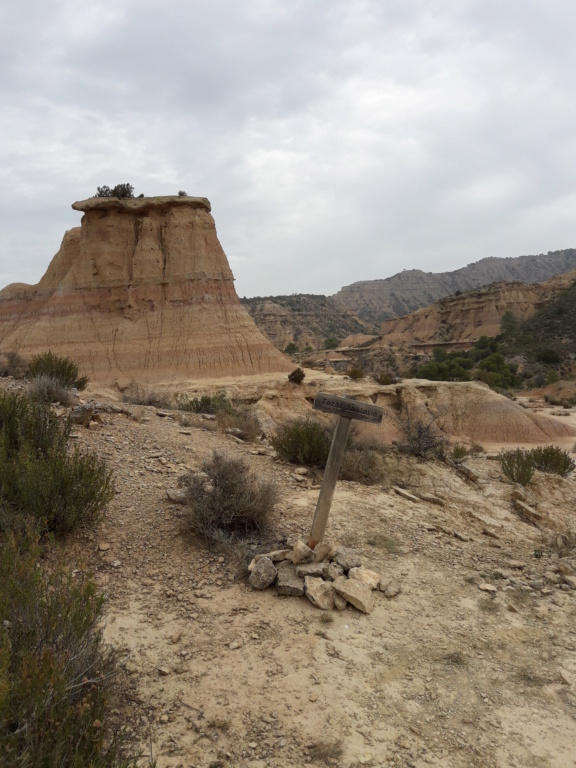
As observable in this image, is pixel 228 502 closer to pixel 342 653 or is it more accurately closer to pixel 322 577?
pixel 322 577

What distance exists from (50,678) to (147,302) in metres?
25.5

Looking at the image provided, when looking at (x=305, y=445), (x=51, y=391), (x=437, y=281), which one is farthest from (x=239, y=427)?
(x=437, y=281)

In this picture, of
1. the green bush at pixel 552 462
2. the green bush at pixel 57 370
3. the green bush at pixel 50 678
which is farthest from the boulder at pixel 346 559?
the green bush at pixel 57 370

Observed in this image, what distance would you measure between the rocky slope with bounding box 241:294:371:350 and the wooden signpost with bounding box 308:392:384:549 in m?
58.0

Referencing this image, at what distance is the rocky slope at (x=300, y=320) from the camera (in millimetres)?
66000

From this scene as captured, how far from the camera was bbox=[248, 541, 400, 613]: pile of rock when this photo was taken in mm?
4262

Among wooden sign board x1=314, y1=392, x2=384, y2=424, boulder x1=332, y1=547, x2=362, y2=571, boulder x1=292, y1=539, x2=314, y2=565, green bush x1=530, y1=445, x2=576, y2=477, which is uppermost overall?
wooden sign board x1=314, y1=392, x2=384, y2=424

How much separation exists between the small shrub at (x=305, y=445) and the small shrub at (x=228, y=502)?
2.63 metres

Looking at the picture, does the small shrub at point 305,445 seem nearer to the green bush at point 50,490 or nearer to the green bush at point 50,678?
the green bush at point 50,490

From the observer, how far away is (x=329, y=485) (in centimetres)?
501

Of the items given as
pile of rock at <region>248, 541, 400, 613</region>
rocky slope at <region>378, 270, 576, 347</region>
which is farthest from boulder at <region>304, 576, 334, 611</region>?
rocky slope at <region>378, 270, 576, 347</region>

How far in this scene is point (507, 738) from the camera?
307cm

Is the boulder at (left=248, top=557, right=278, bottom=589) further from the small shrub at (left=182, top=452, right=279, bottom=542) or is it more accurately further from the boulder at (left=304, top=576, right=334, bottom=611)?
the small shrub at (left=182, top=452, right=279, bottom=542)

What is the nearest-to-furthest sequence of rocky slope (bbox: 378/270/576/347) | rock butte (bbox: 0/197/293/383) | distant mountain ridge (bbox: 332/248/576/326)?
rock butte (bbox: 0/197/293/383), rocky slope (bbox: 378/270/576/347), distant mountain ridge (bbox: 332/248/576/326)
